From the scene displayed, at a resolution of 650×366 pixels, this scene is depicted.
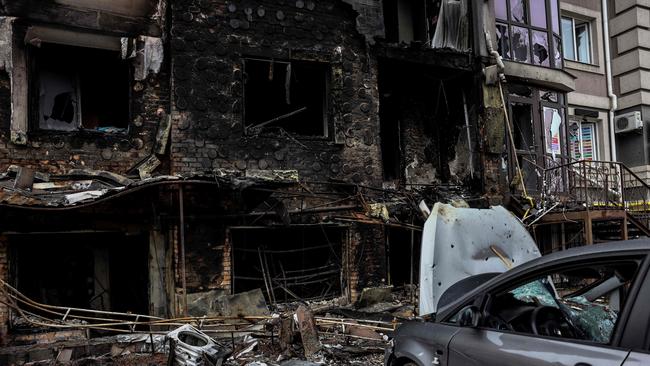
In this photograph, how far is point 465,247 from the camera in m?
6.12

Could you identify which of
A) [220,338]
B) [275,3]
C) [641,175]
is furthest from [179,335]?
[641,175]

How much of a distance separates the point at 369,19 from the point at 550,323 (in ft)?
28.0

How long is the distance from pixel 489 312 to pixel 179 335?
14.2ft

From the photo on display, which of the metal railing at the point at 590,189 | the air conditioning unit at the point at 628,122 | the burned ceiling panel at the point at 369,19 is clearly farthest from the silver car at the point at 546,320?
the air conditioning unit at the point at 628,122

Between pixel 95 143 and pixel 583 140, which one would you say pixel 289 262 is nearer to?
pixel 95 143

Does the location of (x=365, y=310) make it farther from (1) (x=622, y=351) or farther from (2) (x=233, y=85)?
(1) (x=622, y=351)

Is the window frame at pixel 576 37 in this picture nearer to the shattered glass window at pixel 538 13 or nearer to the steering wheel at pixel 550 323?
the shattered glass window at pixel 538 13

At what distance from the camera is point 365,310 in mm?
9555

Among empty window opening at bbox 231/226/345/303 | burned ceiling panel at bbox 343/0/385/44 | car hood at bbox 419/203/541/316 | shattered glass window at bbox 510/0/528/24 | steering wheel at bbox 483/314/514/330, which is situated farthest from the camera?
shattered glass window at bbox 510/0/528/24

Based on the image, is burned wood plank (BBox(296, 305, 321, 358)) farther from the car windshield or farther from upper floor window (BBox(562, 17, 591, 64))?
upper floor window (BBox(562, 17, 591, 64))

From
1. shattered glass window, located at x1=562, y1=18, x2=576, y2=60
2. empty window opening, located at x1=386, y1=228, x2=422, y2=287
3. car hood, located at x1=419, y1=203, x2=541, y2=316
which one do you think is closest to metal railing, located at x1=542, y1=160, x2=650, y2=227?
empty window opening, located at x1=386, y1=228, x2=422, y2=287

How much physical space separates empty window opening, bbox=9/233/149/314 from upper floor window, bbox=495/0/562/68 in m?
9.48

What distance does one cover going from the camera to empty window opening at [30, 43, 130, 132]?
28.9ft

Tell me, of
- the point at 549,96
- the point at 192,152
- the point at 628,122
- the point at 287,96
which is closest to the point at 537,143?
the point at 549,96
